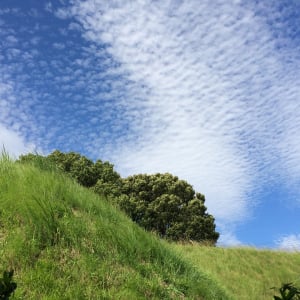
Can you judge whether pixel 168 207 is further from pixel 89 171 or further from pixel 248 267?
pixel 248 267

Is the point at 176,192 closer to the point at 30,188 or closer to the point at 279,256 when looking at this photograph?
the point at 279,256

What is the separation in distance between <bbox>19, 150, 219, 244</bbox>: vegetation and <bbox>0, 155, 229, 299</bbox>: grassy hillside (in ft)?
75.3

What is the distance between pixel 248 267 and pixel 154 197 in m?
16.9

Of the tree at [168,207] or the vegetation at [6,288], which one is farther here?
the tree at [168,207]

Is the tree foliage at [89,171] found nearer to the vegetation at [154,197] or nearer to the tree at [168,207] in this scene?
the vegetation at [154,197]

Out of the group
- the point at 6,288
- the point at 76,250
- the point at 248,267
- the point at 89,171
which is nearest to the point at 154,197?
the point at 89,171

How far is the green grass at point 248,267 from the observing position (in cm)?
1670

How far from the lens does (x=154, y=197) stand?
117 feet

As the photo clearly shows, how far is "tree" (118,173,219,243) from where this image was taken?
33.3 meters

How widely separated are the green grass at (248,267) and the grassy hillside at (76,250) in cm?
719

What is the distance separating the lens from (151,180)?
36.2 meters

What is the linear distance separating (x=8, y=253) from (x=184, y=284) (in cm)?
360

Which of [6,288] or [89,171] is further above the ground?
[89,171]

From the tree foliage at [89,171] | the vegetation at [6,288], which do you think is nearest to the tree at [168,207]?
the tree foliage at [89,171]
